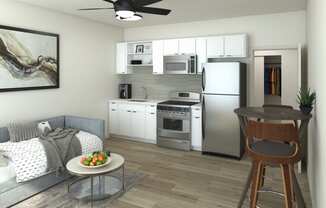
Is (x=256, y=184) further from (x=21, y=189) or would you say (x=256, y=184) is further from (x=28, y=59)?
(x=28, y=59)

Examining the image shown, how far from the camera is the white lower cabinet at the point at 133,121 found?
5359 millimetres

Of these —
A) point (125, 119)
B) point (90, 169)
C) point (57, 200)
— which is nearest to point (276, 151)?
point (90, 169)

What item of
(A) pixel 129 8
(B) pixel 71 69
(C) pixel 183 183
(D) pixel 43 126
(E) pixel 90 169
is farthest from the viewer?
(B) pixel 71 69

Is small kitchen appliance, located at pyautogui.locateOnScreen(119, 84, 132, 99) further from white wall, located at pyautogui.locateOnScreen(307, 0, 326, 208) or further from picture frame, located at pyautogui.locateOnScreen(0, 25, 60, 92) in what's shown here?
white wall, located at pyautogui.locateOnScreen(307, 0, 326, 208)

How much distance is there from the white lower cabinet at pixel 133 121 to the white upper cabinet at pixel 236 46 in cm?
192

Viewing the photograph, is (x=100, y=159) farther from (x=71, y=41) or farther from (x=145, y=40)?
(x=145, y=40)

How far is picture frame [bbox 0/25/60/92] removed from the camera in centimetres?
369

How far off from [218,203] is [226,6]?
3.14m

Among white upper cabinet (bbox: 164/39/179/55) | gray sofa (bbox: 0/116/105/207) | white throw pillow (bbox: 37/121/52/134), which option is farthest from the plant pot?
white throw pillow (bbox: 37/121/52/134)

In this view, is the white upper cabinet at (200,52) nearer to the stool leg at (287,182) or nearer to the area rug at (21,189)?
Result: the stool leg at (287,182)

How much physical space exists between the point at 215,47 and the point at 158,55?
1297mm

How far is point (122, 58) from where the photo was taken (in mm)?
5906

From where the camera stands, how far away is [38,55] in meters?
4.14

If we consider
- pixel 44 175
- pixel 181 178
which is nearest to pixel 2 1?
pixel 44 175
